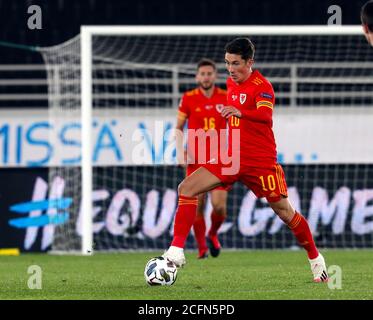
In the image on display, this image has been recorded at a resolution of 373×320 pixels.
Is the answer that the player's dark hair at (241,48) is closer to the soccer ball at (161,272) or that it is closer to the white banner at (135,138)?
the soccer ball at (161,272)

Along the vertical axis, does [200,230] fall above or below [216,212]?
below

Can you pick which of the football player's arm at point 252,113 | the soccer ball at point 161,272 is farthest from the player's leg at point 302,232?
the soccer ball at point 161,272

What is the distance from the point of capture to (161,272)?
8.05 metres

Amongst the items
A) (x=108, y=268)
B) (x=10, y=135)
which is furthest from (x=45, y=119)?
(x=108, y=268)

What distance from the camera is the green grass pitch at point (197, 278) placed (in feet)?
24.6

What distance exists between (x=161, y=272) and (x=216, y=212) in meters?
4.00

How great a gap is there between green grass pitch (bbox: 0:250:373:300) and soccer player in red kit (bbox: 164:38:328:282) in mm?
432

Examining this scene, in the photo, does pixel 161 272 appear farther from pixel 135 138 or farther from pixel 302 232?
pixel 135 138

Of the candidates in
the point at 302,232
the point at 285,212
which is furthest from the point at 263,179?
the point at 302,232
